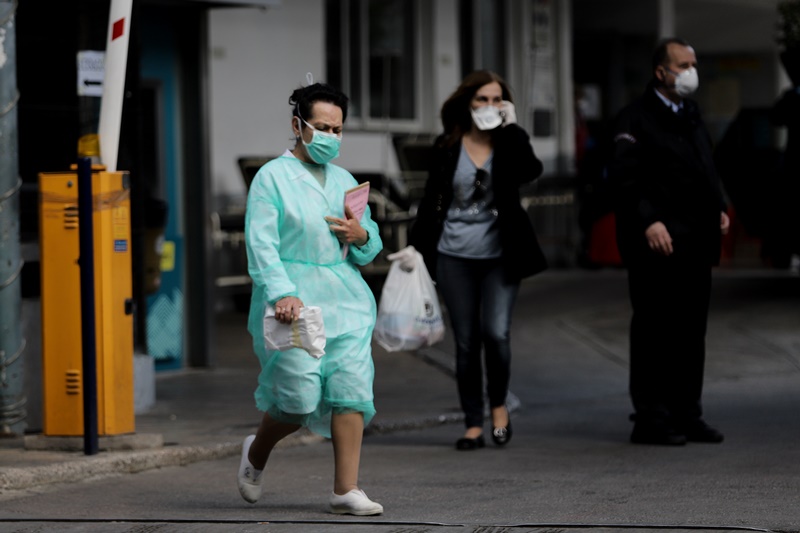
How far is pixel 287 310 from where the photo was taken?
19.4 feet

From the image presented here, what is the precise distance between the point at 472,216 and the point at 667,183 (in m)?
1.00

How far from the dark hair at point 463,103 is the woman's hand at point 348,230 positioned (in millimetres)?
2251

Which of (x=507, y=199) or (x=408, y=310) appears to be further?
(x=408, y=310)

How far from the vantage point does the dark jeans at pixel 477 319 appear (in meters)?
8.38

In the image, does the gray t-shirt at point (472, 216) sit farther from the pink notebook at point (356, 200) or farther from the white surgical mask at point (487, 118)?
the pink notebook at point (356, 200)

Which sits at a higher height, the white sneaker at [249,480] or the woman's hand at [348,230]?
the woman's hand at [348,230]

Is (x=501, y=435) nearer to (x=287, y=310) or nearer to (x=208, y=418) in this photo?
(x=208, y=418)

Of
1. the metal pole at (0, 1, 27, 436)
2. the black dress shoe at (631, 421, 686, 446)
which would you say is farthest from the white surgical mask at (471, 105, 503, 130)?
the metal pole at (0, 1, 27, 436)

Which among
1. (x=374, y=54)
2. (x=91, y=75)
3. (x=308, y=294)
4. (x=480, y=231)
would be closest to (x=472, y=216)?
(x=480, y=231)

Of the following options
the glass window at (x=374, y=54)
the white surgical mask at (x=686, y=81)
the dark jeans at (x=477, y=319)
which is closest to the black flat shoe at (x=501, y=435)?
the dark jeans at (x=477, y=319)

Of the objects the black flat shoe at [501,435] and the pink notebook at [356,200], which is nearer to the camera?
the pink notebook at [356,200]

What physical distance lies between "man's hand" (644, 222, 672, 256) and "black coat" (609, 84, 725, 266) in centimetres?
5

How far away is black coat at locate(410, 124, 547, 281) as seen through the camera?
830cm

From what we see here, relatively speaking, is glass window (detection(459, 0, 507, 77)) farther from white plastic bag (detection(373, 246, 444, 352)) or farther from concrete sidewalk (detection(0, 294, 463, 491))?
white plastic bag (detection(373, 246, 444, 352))
